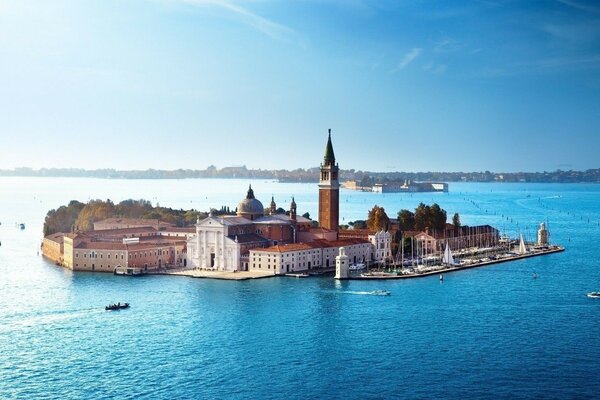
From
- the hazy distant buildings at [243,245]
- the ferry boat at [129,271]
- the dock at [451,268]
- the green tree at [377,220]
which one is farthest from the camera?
the green tree at [377,220]

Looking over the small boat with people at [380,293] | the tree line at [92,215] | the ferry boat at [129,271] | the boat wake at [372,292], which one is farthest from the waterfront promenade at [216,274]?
the tree line at [92,215]

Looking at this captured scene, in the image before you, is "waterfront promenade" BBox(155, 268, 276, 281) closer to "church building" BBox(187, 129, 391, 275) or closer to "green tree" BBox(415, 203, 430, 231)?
"church building" BBox(187, 129, 391, 275)

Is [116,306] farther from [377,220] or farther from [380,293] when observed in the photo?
[377,220]

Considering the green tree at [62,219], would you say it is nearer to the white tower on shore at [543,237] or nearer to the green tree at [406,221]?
the green tree at [406,221]

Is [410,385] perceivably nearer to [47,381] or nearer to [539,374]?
[539,374]

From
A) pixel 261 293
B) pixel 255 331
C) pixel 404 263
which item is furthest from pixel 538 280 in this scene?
pixel 255 331

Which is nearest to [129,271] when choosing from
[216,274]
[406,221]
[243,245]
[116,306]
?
[216,274]
